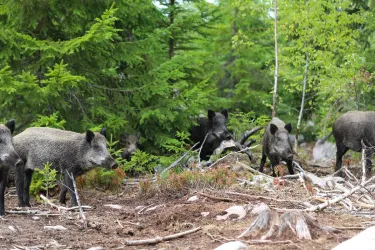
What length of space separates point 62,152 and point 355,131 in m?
6.86

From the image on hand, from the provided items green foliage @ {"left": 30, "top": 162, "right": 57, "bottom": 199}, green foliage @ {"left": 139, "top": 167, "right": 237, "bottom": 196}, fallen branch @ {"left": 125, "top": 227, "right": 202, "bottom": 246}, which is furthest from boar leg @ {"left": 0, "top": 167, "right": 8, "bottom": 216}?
green foliage @ {"left": 139, "top": 167, "right": 237, "bottom": 196}

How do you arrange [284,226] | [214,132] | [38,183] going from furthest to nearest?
[214,132] < [38,183] < [284,226]

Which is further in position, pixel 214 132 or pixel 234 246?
pixel 214 132

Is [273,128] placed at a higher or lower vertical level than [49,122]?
lower

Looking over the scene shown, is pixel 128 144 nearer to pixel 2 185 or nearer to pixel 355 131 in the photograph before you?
pixel 355 131

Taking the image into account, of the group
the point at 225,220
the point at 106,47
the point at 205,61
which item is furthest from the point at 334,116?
the point at 225,220

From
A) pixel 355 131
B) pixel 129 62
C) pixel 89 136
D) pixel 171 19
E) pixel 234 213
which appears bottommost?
pixel 234 213

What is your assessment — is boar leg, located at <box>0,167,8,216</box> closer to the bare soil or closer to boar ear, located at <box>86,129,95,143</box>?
the bare soil

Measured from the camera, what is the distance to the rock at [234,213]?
8.05m

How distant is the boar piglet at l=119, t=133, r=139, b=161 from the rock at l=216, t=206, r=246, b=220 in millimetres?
5811

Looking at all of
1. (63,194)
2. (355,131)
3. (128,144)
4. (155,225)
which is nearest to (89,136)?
(63,194)

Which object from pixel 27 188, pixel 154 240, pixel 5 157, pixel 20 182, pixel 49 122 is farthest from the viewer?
pixel 49 122

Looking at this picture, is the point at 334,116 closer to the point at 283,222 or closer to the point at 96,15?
the point at 96,15

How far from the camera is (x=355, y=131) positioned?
13.6 metres
